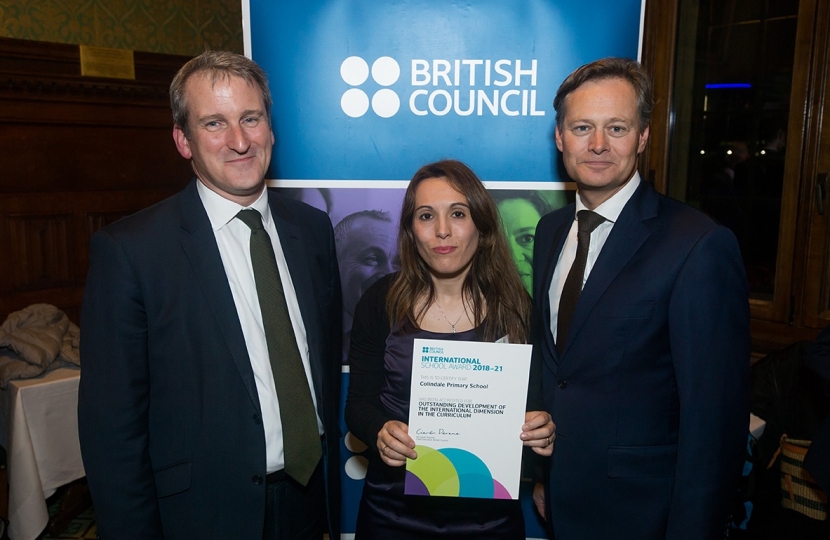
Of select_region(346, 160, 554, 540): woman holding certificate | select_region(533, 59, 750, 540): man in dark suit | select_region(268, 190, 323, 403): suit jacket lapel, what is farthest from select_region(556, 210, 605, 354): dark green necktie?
select_region(268, 190, 323, 403): suit jacket lapel

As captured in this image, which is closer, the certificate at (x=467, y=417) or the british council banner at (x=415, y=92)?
the certificate at (x=467, y=417)

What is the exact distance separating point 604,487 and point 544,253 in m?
0.76

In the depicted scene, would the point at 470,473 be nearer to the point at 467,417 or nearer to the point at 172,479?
the point at 467,417

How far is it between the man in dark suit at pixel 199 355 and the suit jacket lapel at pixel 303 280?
43 millimetres

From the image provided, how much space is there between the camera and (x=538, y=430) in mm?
1767

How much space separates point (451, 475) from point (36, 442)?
2.63m

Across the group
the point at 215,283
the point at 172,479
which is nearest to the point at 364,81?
the point at 215,283

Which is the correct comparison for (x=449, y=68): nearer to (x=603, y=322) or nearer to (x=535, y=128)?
(x=535, y=128)

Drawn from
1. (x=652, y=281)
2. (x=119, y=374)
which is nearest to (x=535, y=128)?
(x=652, y=281)

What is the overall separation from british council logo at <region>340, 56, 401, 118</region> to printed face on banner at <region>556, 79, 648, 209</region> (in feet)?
3.17

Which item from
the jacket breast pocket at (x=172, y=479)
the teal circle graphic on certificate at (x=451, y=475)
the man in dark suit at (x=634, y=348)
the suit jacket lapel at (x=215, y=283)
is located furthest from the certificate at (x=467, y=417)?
the jacket breast pocket at (x=172, y=479)

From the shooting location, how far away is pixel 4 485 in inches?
142

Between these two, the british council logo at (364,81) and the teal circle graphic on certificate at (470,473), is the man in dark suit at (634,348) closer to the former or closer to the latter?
the teal circle graphic on certificate at (470,473)

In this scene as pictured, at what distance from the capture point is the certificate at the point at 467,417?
172 centimetres
